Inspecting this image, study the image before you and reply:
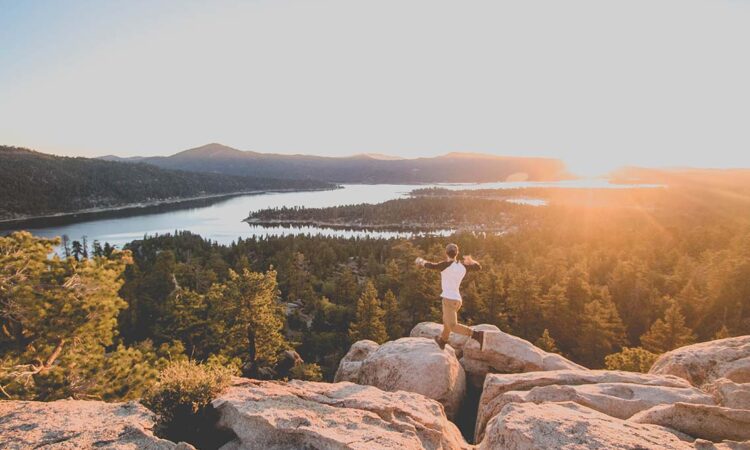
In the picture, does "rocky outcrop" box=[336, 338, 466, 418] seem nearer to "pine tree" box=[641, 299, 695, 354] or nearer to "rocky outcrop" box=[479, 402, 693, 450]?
"rocky outcrop" box=[479, 402, 693, 450]

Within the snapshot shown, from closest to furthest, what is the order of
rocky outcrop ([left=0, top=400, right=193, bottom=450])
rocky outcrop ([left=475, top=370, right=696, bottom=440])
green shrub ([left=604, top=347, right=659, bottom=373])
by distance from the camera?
1. rocky outcrop ([left=0, top=400, right=193, bottom=450])
2. rocky outcrop ([left=475, top=370, right=696, bottom=440])
3. green shrub ([left=604, top=347, right=659, bottom=373])

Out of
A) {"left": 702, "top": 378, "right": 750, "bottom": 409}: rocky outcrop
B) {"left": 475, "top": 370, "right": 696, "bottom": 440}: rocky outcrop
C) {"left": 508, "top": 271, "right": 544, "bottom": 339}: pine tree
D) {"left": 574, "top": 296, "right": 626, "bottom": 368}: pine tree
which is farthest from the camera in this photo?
{"left": 508, "top": 271, "right": 544, "bottom": 339}: pine tree

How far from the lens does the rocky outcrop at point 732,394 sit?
26.6 ft

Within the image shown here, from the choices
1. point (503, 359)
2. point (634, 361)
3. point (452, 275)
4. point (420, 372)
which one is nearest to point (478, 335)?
point (420, 372)

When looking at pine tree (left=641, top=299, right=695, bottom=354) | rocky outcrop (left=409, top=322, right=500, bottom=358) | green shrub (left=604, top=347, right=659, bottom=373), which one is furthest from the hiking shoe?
pine tree (left=641, top=299, right=695, bottom=354)

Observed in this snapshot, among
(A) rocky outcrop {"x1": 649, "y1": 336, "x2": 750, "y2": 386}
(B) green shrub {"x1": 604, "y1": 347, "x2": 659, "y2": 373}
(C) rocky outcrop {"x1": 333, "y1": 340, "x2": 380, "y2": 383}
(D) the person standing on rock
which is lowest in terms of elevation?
(B) green shrub {"x1": 604, "y1": 347, "x2": 659, "y2": 373}

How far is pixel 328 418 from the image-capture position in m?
8.12

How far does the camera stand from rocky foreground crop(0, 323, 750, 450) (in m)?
6.98

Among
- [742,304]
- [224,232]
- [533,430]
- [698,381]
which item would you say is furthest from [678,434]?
[224,232]

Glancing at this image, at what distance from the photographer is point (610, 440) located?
659cm

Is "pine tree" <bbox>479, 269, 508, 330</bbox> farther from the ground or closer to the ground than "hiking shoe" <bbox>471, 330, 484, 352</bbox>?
closer to the ground

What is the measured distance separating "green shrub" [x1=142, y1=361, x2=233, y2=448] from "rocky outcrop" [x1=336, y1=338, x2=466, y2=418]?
6.92 metres

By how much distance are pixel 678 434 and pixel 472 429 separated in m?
7.31

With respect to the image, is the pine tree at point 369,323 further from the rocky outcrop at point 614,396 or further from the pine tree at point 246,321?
the rocky outcrop at point 614,396
